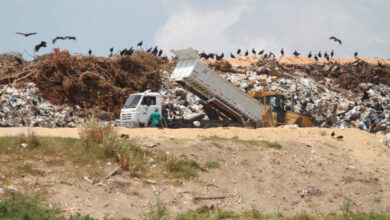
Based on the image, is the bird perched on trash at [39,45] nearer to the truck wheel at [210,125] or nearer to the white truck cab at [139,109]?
the white truck cab at [139,109]

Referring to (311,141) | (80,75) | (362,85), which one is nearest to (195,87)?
(311,141)

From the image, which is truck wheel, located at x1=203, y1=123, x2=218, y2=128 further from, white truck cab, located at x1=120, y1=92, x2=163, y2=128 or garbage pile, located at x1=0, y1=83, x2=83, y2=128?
garbage pile, located at x1=0, y1=83, x2=83, y2=128

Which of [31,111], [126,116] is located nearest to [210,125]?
[126,116]

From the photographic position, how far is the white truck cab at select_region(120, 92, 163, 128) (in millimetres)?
15992

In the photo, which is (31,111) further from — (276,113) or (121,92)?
(276,113)

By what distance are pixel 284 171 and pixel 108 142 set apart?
15.5 ft

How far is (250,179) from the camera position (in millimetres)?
11750

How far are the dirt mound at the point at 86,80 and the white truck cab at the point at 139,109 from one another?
295 centimetres

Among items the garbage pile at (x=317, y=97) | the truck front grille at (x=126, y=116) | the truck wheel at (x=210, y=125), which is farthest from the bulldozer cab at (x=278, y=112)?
the truck front grille at (x=126, y=116)

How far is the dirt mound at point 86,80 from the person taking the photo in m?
19.7

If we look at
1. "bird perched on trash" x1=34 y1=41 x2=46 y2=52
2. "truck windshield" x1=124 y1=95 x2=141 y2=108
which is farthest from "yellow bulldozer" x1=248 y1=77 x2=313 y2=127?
"bird perched on trash" x1=34 y1=41 x2=46 y2=52

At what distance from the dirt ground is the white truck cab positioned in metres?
1.21

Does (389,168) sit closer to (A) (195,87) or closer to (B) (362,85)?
(A) (195,87)

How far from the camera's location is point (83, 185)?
995 cm
